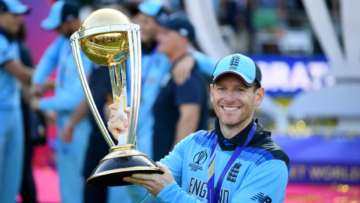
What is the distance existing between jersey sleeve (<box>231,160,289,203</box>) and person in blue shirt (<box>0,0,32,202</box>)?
4654 millimetres

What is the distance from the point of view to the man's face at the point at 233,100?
13.6 ft

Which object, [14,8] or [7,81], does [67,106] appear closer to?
[7,81]

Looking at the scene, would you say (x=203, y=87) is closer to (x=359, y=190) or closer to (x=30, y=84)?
(x=30, y=84)

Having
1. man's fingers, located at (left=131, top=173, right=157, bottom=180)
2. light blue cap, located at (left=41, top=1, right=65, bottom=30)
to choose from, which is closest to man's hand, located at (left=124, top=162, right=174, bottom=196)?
man's fingers, located at (left=131, top=173, right=157, bottom=180)

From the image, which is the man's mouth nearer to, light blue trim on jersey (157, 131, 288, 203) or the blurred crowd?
light blue trim on jersey (157, 131, 288, 203)

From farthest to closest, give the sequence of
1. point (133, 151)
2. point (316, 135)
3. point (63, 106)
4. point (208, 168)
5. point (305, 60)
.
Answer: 1. point (305, 60)
2. point (316, 135)
3. point (63, 106)
4. point (208, 168)
5. point (133, 151)

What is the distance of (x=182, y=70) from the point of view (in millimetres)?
7191

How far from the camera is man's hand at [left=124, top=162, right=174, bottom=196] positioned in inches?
151

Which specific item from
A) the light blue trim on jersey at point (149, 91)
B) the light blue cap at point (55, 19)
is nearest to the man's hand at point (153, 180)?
the light blue trim on jersey at point (149, 91)

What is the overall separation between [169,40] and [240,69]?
10.4 feet

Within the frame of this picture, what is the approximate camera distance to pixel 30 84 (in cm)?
906

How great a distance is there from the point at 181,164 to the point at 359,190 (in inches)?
258

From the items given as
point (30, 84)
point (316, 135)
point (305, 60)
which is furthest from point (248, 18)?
point (30, 84)

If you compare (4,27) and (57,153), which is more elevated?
(4,27)
